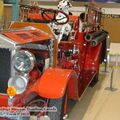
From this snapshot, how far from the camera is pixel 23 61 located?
99.5 inches

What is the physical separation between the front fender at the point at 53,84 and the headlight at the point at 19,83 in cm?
17

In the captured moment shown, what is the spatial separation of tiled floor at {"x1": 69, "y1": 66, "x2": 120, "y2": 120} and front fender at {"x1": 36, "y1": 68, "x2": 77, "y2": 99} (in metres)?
1.11

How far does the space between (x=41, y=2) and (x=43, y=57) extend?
5637mm

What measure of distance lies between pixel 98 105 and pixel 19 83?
1968 millimetres

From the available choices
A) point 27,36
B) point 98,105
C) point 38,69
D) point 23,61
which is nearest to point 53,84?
point 23,61

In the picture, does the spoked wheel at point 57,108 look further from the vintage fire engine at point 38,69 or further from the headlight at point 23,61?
the headlight at point 23,61

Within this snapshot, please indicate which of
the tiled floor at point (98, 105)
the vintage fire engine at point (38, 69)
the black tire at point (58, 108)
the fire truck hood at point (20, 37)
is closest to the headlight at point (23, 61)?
the vintage fire engine at point (38, 69)

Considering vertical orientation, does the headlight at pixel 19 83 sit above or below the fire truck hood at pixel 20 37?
below

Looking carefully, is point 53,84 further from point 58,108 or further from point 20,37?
point 20,37

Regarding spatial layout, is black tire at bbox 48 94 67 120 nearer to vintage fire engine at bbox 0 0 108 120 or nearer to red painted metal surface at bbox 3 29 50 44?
vintage fire engine at bbox 0 0 108 120

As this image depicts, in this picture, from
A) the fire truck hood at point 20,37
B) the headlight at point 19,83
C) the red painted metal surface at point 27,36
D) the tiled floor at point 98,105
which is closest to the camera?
the headlight at point 19,83

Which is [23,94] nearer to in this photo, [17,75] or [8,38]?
[17,75]

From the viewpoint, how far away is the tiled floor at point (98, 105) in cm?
374

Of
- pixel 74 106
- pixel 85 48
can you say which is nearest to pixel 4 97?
pixel 74 106
